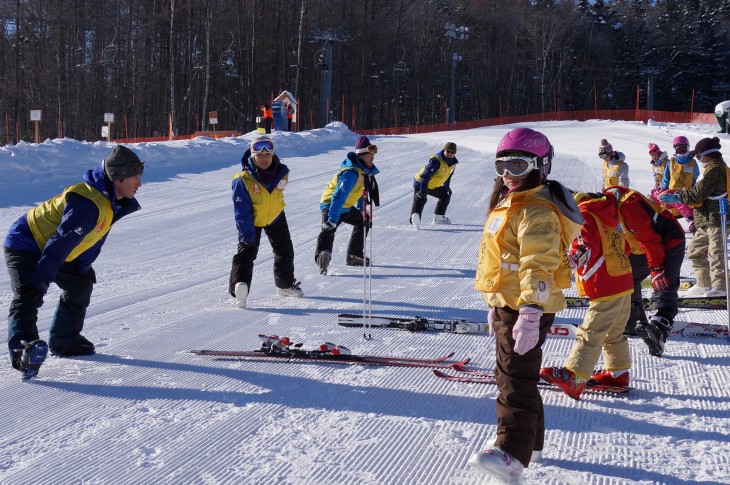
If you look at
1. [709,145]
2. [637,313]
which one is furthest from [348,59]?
[637,313]

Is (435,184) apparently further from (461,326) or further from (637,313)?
(637,313)

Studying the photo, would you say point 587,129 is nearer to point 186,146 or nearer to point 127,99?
point 186,146

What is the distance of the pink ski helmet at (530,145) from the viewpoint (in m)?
3.39

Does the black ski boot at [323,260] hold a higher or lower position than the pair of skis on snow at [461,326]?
higher

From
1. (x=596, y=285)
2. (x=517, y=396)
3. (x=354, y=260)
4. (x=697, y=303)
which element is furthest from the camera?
(x=354, y=260)

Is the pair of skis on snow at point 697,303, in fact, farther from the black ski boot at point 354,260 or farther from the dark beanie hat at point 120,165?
the dark beanie hat at point 120,165

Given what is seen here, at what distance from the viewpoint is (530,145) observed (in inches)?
133

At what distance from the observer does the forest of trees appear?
48031 mm

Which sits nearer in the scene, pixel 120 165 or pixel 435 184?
pixel 120 165

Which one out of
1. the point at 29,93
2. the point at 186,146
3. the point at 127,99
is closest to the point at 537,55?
the point at 127,99

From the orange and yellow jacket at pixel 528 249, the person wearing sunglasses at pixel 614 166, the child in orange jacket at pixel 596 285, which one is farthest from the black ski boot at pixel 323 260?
the orange and yellow jacket at pixel 528 249

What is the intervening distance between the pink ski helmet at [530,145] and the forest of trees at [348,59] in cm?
3143

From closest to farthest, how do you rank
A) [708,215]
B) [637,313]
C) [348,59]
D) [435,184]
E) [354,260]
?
1. [637,313]
2. [708,215]
3. [354,260]
4. [435,184]
5. [348,59]

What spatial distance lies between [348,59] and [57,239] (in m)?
57.2
